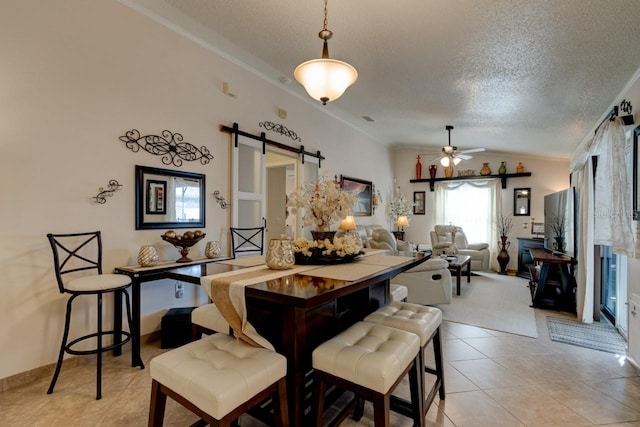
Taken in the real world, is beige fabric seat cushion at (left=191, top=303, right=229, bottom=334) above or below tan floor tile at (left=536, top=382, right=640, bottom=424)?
above

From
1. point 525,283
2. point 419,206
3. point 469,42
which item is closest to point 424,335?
point 469,42

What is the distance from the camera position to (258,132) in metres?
4.19

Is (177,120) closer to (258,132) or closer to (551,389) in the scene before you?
(258,132)

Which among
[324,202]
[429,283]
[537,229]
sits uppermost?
[324,202]

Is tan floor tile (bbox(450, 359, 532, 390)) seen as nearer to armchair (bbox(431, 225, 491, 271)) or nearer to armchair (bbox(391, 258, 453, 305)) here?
armchair (bbox(391, 258, 453, 305))

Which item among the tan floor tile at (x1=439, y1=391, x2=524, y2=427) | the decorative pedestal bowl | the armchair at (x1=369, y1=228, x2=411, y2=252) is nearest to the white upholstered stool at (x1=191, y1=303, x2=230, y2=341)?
the decorative pedestal bowl

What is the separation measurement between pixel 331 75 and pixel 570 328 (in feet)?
12.4

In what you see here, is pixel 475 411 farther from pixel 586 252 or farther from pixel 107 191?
pixel 107 191

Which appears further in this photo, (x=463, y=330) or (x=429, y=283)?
(x=429, y=283)

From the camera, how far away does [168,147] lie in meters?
3.16

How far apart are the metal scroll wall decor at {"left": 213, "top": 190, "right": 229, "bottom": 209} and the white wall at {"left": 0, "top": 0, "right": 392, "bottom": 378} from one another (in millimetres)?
102

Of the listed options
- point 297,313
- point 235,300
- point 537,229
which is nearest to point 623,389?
point 297,313

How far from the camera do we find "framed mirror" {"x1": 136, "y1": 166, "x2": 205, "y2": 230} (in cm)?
295

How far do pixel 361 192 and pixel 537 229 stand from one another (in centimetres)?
404
